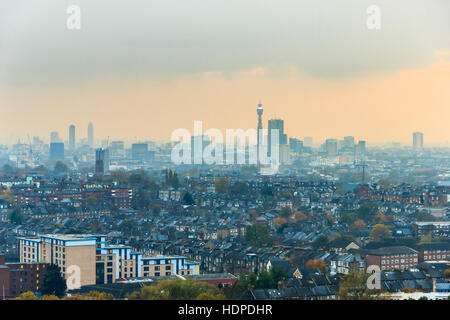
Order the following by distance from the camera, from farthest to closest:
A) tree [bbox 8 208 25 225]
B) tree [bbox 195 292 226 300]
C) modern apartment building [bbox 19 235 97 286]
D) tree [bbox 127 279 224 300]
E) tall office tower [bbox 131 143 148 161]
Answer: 1. tall office tower [bbox 131 143 148 161]
2. tree [bbox 8 208 25 225]
3. modern apartment building [bbox 19 235 97 286]
4. tree [bbox 127 279 224 300]
5. tree [bbox 195 292 226 300]

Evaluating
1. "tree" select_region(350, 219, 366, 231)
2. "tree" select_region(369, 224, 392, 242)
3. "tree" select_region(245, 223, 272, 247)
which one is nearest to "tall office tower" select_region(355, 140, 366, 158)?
"tree" select_region(350, 219, 366, 231)

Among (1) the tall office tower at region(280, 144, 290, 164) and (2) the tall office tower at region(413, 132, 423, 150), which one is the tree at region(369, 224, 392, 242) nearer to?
(2) the tall office tower at region(413, 132, 423, 150)

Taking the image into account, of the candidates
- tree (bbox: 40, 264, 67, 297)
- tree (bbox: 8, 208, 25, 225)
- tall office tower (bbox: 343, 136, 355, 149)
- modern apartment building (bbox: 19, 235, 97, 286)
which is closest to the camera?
tree (bbox: 40, 264, 67, 297)

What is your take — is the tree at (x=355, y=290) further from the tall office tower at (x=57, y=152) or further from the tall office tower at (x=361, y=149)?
the tall office tower at (x=57, y=152)

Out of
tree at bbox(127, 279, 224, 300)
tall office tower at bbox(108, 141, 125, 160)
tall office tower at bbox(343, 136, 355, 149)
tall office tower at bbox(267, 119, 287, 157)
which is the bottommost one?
tree at bbox(127, 279, 224, 300)

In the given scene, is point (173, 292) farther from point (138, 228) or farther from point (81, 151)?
point (81, 151)

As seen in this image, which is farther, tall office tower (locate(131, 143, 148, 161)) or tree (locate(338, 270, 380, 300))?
tall office tower (locate(131, 143, 148, 161))

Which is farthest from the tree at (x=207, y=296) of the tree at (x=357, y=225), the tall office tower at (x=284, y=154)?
the tall office tower at (x=284, y=154)

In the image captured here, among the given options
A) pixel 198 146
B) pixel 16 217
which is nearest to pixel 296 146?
pixel 198 146
